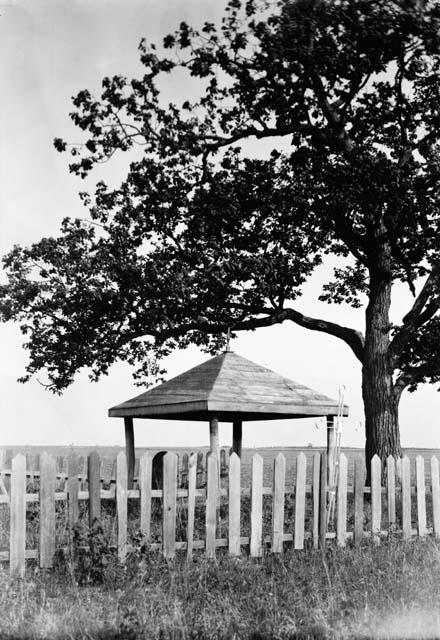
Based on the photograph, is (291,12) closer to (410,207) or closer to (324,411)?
(410,207)

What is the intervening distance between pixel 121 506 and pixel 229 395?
4.69 metres

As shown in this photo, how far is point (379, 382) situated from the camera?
58.5 feet

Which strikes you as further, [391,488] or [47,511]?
[391,488]

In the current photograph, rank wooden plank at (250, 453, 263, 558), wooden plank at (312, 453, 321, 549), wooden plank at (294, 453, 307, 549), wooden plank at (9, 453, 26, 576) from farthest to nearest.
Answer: wooden plank at (312, 453, 321, 549), wooden plank at (294, 453, 307, 549), wooden plank at (250, 453, 263, 558), wooden plank at (9, 453, 26, 576)

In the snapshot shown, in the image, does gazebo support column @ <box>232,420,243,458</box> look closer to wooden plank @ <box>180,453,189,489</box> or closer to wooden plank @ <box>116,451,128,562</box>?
wooden plank @ <box>180,453,189,489</box>

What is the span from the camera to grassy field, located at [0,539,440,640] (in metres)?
6.25

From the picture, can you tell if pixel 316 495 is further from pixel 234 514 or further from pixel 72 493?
pixel 72 493

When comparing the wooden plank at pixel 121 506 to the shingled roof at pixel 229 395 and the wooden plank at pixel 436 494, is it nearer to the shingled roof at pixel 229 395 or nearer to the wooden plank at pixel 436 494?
the shingled roof at pixel 229 395

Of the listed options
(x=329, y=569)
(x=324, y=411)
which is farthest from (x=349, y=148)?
(x=329, y=569)

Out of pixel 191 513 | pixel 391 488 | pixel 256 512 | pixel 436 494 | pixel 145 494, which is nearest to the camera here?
pixel 145 494

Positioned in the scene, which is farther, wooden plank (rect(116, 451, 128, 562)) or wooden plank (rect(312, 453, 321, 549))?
wooden plank (rect(312, 453, 321, 549))

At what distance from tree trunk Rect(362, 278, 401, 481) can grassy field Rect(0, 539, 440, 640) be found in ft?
25.5

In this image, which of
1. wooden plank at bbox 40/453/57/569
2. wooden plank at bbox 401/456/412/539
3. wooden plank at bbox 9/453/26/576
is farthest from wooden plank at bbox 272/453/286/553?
wooden plank at bbox 9/453/26/576

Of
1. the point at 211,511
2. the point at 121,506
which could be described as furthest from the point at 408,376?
the point at 121,506
